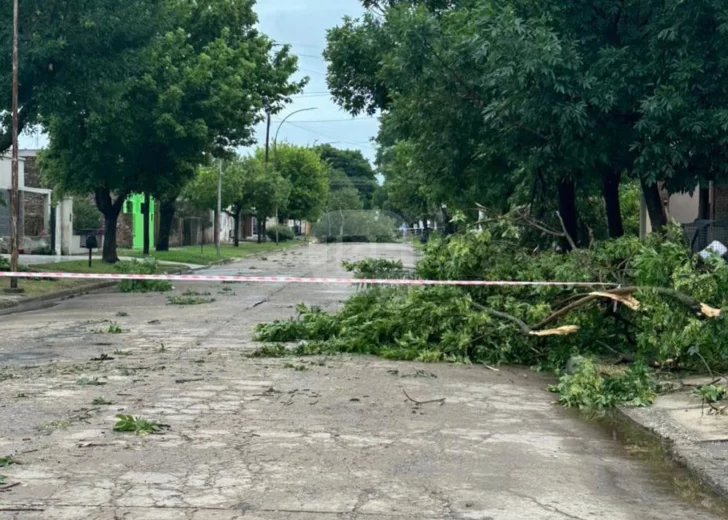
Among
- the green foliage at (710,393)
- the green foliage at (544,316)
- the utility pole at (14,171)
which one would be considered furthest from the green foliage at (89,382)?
the utility pole at (14,171)

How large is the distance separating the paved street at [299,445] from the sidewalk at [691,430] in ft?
0.96

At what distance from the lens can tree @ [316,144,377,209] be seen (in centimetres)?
15012

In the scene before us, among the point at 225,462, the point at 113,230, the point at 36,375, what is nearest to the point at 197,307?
the point at 36,375

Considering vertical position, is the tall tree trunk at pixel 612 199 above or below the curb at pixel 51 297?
above

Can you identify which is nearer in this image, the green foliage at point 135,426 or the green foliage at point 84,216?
the green foliage at point 135,426

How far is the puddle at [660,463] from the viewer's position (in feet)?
20.5

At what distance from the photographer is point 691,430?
317 inches

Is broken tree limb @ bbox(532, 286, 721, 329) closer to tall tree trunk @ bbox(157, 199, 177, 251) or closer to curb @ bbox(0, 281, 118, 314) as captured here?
curb @ bbox(0, 281, 118, 314)

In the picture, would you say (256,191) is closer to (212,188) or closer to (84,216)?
(212,188)

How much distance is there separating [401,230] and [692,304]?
78.2 m

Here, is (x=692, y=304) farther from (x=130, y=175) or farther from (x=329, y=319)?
(x=130, y=175)

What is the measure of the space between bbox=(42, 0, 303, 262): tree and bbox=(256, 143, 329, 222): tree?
4600cm

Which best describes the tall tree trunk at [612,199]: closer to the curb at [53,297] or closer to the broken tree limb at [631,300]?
the broken tree limb at [631,300]

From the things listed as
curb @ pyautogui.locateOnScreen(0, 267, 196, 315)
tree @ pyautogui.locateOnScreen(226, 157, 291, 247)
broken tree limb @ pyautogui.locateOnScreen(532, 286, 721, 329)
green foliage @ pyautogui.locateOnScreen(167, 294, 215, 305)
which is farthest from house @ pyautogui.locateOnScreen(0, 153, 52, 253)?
broken tree limb @ pyautogui.locateOnScreen(532, 286, 721, 329)
